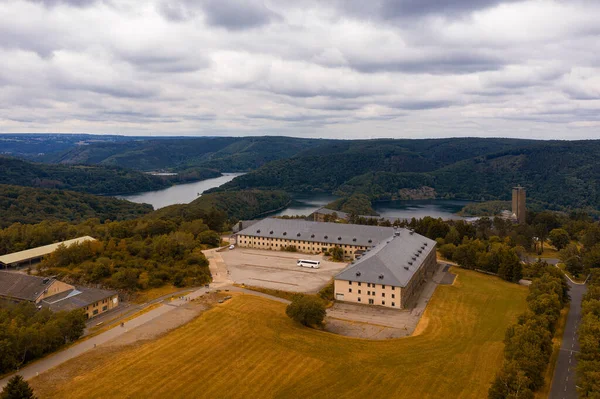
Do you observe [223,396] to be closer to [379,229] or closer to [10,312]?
[10,312]

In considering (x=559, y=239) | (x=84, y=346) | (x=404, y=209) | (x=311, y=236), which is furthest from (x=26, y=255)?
(x=404, y=209)

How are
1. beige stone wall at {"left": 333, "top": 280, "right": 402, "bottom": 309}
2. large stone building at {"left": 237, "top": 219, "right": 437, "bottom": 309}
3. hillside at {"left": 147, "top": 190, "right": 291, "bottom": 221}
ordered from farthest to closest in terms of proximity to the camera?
hillside at {"left": 147, "top": 190, "right": 291, "bottom": 221} < large stone building at {"left": 237, "top": 219, "right": 437, "bottom": 309} < beige stone wall at {"left": 333, "top": 280, "right": 402, "bottom": 309}

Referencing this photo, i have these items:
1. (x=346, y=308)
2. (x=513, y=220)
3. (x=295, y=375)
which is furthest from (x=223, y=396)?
(x=513, y=220)

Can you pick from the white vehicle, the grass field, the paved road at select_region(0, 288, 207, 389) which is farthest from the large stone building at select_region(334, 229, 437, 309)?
the paved road at select_region(0, 288, 207, 389)

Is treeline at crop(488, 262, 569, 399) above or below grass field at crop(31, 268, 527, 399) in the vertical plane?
above

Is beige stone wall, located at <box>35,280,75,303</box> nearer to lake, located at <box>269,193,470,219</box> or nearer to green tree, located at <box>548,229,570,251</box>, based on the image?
green tree, located at <box>548,229,570,251</box>

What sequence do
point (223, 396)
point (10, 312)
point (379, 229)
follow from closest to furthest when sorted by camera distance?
point (223, 396) < point (10, 312) < point (379, 229)
